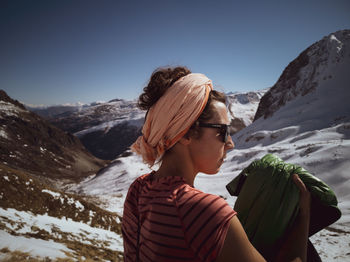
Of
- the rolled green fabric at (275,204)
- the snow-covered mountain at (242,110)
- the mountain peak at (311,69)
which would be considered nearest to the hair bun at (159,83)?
the rolled green fabric at (275,204)

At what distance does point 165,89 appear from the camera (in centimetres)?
162

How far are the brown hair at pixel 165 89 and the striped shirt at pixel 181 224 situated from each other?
567 mm

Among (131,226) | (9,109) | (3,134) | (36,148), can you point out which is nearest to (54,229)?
(131,226)

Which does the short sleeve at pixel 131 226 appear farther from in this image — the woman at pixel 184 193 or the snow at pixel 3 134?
the snow at pixel 3 134

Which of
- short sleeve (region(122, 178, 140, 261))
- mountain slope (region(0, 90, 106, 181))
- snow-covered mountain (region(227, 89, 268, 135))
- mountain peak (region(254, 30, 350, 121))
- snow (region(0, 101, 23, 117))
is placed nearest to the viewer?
short sleeve (region(122, 178, 140, 261))

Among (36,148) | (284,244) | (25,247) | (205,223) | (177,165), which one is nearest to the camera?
(205,223)

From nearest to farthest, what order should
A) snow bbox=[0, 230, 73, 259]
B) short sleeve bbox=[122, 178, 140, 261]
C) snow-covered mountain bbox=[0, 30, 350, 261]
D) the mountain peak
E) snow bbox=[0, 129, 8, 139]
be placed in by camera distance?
short sleeve bbox=[122, 178, 140, 261] < snow bbox=[0, 230, 73, 259] < snow-covered mountain bbox=[0, 30, 350, 261] < the mountain peak < snow bbox=[0, 129, 8, 139]

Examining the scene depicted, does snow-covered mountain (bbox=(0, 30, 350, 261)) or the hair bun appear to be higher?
the hair bun

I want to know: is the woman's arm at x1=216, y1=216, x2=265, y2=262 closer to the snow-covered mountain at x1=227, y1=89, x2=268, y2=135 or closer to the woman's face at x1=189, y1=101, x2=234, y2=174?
the woman's face at x1=189, y1=101, x2=234, y2=174

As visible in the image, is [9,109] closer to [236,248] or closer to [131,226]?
[131,226]

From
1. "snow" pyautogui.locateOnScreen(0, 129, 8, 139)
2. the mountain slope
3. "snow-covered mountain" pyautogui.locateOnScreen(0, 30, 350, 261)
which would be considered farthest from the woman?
"snow" pyautogui.locateOnScreen(0, 129, 8, 139)

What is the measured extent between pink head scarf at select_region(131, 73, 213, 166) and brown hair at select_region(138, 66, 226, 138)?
7cm

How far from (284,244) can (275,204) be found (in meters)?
0.33

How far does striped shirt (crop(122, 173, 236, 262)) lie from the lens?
0.95m
